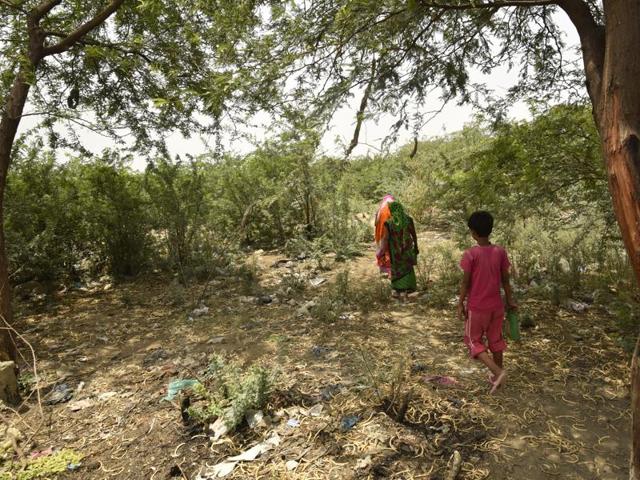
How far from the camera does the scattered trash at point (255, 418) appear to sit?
275 cm

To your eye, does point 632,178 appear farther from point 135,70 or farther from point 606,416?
point 135,70

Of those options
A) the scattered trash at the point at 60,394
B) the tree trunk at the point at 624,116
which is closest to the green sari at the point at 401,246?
the tree trunk at the point at 624,116

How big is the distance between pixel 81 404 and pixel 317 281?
3.53 metres

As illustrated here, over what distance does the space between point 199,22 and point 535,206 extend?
164 inches

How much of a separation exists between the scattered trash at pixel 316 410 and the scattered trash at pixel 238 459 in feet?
1.01

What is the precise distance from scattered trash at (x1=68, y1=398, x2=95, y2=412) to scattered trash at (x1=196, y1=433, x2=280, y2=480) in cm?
→ 160

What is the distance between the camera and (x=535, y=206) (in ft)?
14.2

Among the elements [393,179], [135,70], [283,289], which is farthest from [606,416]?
[393,179]

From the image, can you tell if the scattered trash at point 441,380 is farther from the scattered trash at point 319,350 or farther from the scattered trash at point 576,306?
the scattered trash at point 576,306

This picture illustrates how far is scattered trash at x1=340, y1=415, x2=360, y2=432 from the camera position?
2644mm

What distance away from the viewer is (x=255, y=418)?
9.14 ft

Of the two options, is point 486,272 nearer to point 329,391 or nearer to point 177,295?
point 329,391

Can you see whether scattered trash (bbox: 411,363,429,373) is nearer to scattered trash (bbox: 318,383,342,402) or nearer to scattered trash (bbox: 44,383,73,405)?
scattered trash (bbox: 318,383,342,402)

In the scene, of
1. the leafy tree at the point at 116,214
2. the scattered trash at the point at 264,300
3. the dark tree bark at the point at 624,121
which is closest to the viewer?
the dark tree bark at the point at 624,121
